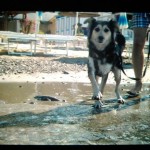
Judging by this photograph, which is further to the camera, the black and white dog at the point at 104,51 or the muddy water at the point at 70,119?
the black and white dog at the point at 104,51

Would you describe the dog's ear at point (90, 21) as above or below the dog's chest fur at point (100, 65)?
above

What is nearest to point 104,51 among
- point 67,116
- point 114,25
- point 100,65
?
point 100,65

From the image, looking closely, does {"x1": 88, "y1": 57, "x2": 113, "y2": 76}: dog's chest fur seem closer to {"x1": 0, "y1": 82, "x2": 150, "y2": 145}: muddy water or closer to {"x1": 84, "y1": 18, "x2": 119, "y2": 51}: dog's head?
{"x1": 84, "y1": 18, "x2": 119, "y2": 51}: dog's head

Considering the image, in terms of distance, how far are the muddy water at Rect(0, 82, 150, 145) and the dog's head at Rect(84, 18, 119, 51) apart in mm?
788

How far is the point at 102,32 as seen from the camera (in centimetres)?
428

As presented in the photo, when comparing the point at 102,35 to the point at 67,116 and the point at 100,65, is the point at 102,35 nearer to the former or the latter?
the point at 100,65

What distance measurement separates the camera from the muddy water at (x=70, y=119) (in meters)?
2.61

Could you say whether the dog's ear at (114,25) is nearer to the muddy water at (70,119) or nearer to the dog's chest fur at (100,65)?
the dog's chest fur at (100,65)

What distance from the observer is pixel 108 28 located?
4246mm

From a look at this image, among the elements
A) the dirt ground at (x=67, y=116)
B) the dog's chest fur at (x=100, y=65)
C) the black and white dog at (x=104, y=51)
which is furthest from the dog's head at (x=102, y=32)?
the dirt ground at (x=67, y=116)

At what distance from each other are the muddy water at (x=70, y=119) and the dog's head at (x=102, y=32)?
2.59ft

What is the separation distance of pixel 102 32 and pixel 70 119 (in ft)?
4.91

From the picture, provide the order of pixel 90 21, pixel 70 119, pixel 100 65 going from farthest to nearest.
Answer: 1. pixel 90 21
2. pixel 100 65
3. pixel 70 119
